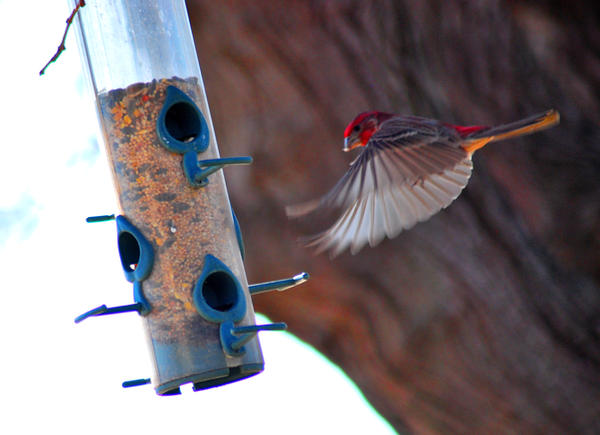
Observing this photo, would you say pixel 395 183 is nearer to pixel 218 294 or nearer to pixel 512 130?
pixel 512 130

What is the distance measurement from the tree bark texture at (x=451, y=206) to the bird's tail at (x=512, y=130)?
0.85 feet

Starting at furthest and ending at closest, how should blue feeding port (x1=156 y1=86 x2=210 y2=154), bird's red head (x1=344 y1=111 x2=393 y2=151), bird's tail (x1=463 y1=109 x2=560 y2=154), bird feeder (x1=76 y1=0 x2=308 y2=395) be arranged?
bird's red head (x1=344 y1=111 x2=393 y2=151), bird's tail (x1=463 y1=109 x2=560 y2=154), blue feeding port (x1=156 y1=86 x2=210 y2=154), bird feeder (x1=76 y1=0 x2=308 y2=395)

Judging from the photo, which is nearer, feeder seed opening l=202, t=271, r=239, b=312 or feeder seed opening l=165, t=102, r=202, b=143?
feeder seed opening l=202, t=271, r=239, b=312

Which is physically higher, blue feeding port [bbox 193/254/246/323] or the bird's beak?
the bird's beak

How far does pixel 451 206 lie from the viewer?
4.94 m

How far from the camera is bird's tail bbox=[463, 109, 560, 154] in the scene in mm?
4520

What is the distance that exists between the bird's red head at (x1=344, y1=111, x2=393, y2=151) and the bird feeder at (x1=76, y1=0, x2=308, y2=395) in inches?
31.3

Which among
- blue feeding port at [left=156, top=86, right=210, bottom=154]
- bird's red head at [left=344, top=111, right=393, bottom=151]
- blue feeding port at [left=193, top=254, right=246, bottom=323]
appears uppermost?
blue feeding port at [left=156, top=86, right=210, bottom=154]

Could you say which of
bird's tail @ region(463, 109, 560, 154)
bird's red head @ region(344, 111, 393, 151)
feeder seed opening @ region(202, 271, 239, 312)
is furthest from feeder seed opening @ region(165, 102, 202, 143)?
bird's tail @ region(463, 109, 560, 154)

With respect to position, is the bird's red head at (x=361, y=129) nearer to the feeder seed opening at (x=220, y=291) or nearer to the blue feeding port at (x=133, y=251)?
the feeder seed opening at (x=220, y=291)

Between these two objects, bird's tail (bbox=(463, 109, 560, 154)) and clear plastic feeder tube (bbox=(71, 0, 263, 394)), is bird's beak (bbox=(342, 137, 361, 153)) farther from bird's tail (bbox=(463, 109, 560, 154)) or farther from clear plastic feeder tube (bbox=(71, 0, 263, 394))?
clear plastic feeder tube (bbox=(71, 0, 263, 394))

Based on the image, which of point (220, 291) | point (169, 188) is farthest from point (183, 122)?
point (220, 291)

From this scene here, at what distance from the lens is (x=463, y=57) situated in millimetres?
5062

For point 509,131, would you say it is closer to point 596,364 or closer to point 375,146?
point 375,146
